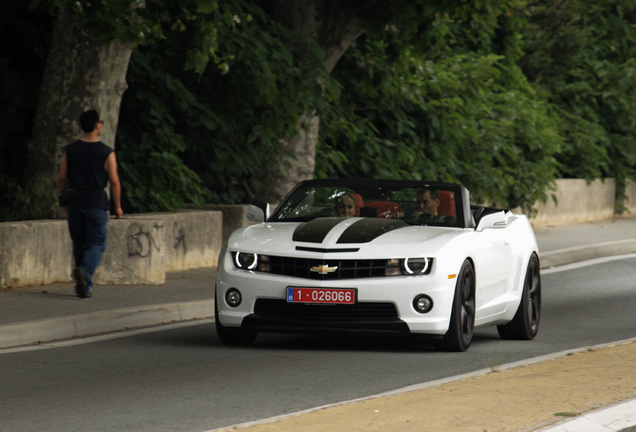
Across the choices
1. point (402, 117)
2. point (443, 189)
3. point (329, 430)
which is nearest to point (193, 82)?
point (402, 117)

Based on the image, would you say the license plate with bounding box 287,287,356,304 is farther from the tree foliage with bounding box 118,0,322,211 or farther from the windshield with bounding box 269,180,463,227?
the tree foliage with bounding box 118,0,322,211

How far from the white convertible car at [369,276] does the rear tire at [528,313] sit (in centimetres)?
42

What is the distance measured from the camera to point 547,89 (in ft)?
99.3

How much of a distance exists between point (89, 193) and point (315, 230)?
338 cm

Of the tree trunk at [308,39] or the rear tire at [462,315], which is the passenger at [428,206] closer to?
the rear tire at [462,315]

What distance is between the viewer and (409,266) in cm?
902

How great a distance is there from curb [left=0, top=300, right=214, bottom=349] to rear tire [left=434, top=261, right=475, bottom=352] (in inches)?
117

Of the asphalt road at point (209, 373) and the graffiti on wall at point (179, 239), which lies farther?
the graffiti on wall at point (179, 239)

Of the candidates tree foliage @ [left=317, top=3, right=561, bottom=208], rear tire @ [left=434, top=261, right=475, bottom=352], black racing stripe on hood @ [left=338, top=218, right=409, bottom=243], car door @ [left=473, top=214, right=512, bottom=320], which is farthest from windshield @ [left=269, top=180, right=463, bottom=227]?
tree foliage @ [left=317, top=3, right=561, bottom=208]

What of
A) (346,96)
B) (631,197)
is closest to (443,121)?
(346,96)

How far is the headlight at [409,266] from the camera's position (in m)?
9.01

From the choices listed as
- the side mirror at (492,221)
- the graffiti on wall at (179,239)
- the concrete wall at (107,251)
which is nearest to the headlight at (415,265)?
the side mirror at (492,221)

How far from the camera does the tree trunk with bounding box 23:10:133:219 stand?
14.0m

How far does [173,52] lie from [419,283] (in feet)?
28.2
